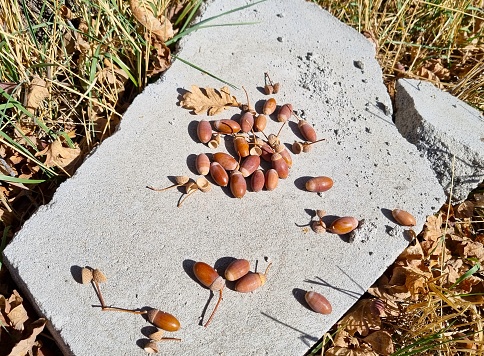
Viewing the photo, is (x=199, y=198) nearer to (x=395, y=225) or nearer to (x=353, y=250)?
(x=353, y=250)

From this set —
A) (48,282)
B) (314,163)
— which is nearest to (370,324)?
(314,163)

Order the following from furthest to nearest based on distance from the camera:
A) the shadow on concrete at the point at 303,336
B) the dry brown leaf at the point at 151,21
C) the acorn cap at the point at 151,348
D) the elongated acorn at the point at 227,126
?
the dry brown leaf at the point at 151,21
the elongated acorn at the point at 227,126
the shadow on concrete at the point at 303,336
the acorn cap at the point at 151,348

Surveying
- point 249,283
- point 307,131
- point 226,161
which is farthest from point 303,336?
point 307,131

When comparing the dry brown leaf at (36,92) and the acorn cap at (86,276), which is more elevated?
the dry brown leaf at (36,92)

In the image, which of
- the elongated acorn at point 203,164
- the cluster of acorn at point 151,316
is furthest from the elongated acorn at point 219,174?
the cluster of acorn at point 151,316

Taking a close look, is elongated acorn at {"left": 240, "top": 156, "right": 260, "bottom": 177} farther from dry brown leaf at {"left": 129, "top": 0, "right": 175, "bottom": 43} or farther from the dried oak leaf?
dry brown leaf at {"left": 129, "top": 0, "right": 175, "bottom": 43}

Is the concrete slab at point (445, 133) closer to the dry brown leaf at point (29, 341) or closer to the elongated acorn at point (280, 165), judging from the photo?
the elongated acorn at point (280, 165)
